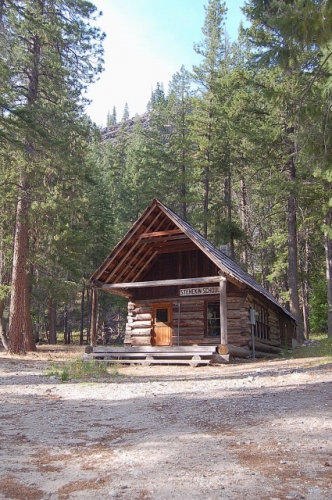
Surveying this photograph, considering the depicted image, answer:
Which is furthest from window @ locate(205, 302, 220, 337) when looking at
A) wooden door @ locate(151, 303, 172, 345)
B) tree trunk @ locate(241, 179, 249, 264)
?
tree trunk @ locate(241, 179, 249, 264)

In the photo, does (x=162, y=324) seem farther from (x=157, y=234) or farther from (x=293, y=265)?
(x=293, y=265)

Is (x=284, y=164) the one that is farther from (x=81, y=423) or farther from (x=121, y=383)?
(x=81, y=423)

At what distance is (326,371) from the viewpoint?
1085cm

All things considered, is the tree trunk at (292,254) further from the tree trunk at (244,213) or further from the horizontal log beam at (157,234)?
the horizontal log beam at (157,234)

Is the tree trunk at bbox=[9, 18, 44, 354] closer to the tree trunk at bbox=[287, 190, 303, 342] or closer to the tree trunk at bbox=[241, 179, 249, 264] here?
the tree trunk at bbox=[287, 190, 303, 342]

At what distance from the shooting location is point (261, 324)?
74.3 ft

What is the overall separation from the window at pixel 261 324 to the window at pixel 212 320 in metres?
2.09

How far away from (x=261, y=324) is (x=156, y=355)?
7241mm

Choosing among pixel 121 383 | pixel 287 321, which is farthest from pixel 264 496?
pixel 287 321

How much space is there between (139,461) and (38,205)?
15848 millimetres

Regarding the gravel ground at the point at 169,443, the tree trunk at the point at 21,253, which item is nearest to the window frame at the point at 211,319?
the tree trunk at the point at 21,253

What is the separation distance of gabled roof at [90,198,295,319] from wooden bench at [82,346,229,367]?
3182 millimetres

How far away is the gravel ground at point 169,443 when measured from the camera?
3.74 meters

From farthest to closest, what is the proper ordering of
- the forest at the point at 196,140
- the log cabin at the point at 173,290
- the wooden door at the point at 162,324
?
the wooden door at the point at 162,324
the log cabin at the point at 173,290
the forest at the point at 196,140
